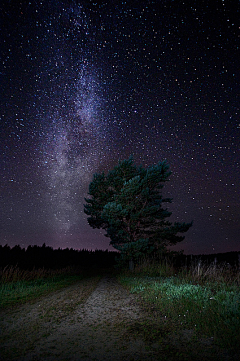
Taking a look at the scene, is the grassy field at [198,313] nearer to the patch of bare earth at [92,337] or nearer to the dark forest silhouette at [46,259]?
the patch of bare earth at [92,337]

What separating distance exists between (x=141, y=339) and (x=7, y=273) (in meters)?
10.3

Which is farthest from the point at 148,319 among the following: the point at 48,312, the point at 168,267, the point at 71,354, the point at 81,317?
the point at 168,267

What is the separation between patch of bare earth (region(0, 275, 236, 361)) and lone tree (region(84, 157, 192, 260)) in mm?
9886

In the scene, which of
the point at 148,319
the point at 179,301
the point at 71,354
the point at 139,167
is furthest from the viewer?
the point at 139,167

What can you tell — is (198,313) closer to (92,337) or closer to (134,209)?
(92,337)

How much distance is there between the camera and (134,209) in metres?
17.4

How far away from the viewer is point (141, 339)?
3416mm

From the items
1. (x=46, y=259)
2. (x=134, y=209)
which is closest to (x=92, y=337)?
(x=134, y=209)

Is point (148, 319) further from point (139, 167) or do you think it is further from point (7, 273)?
point (139, 167)

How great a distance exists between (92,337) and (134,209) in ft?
45.8

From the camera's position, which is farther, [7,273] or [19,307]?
[7,273]

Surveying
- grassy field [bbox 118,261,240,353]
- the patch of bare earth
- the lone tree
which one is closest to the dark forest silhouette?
the lone tree

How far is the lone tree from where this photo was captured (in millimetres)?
15305

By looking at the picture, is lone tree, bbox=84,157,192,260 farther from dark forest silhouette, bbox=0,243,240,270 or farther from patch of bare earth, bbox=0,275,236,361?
patch of bare earth, bbox=0,275,236,361
